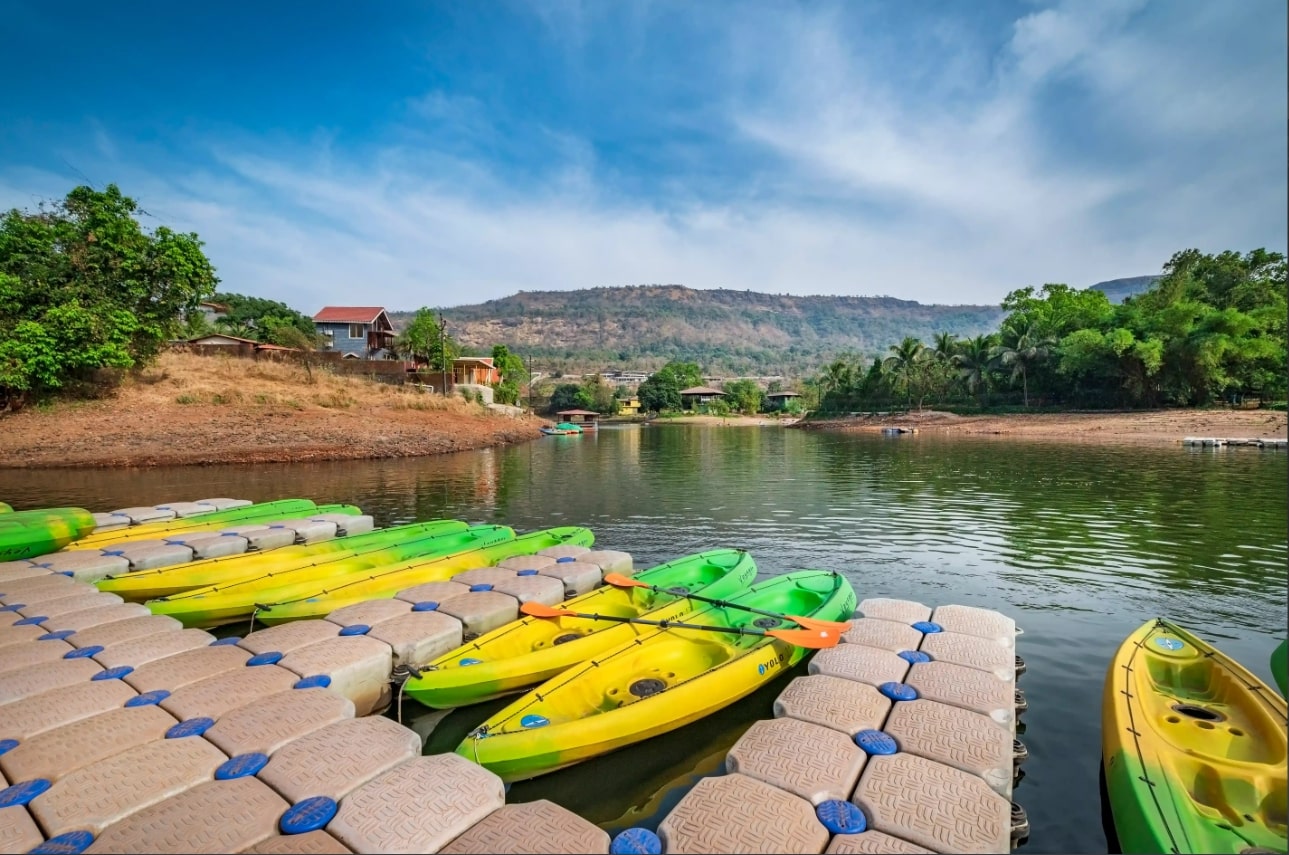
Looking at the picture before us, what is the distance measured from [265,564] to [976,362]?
72260 mm

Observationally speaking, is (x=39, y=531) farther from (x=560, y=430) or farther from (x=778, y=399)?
(x=778, y=399)

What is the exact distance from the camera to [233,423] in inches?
1356

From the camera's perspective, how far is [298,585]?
9.95m

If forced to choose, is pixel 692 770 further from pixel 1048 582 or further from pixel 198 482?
pixel 198 482

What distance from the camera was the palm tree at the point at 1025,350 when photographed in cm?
6159

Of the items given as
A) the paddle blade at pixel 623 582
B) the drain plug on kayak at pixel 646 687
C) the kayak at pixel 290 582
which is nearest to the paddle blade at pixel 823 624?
the drain plug on kayak at pixel 646 687

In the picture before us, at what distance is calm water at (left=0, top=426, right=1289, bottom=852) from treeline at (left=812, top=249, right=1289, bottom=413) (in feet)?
50.5

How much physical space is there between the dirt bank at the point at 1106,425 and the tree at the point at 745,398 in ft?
118

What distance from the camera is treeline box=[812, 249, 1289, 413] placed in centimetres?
4512

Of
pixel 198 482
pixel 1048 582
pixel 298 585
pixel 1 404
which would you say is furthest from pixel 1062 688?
pixel 1 404

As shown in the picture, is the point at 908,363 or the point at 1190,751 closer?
the point at 1190,751

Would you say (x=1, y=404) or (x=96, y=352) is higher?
(x=96, y=352)

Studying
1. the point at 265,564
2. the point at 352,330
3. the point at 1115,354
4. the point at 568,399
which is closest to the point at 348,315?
the point at 352,330

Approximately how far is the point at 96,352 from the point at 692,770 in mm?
40063
